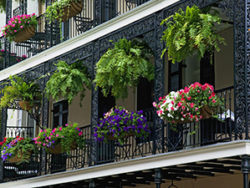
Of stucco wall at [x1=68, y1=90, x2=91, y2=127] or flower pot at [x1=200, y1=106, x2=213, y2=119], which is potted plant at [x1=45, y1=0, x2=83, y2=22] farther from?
flower pot at [x1=200, y1=106, x2=213, y2=119]

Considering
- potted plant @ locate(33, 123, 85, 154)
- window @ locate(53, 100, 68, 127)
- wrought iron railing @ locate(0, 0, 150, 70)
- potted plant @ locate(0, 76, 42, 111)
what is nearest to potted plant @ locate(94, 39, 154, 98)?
wrought iron railing @ locate(0, 0, 150, 70)

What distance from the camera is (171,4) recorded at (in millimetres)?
14312

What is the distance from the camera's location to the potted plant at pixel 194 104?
41.9 feet

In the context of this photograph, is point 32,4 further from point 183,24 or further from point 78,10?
point 183,24

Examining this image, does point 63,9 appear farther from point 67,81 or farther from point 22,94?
point 22,94

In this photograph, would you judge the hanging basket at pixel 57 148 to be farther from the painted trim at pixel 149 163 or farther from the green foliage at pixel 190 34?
the green foliage at pixel 190 34

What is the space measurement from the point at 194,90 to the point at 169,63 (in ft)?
13.3

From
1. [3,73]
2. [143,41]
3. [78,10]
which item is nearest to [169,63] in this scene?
[143,41]

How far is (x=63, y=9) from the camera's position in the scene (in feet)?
57.5

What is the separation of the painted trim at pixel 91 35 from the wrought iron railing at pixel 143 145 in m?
2.02

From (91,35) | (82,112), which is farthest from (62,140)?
(82,112)

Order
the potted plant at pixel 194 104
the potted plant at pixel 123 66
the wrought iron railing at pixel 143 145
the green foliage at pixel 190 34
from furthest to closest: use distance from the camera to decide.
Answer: the potted plant at pixel 123 66 < the wrought iron railing at pixel 143 145 < the green foliage at pixel 190 34 < the potted plant at pixel 194 104

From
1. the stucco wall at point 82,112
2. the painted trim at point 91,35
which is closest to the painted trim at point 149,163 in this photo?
the stucco wall at point 82,112

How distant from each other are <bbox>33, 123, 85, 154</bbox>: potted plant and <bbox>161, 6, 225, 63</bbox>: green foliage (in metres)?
3.71
